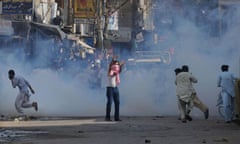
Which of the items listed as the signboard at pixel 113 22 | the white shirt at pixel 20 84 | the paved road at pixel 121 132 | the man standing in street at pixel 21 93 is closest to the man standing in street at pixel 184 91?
the paved road at pixel 121 132

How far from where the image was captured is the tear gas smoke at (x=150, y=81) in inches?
Answer: 711

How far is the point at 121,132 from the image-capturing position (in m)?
11.7

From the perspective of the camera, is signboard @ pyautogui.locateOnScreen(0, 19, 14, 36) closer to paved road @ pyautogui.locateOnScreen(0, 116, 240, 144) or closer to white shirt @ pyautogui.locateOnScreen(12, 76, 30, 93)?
white shirt @ pyautogui.locateOnScreen(12, 76, 30, 93)

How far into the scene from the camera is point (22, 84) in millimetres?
16172

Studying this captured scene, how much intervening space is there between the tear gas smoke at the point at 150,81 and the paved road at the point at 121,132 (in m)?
3.55

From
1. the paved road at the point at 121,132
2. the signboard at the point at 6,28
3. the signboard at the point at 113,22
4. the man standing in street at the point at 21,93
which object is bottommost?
the paved road at the point at 121,132

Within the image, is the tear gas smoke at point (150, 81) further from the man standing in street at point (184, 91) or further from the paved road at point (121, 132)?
the paved road at point (121, 132)

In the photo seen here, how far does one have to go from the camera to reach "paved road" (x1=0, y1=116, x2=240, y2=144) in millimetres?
10125

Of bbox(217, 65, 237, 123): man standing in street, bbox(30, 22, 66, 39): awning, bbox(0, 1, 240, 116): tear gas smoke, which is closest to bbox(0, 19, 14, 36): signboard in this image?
bbox(30, 22, 66, 39): awning

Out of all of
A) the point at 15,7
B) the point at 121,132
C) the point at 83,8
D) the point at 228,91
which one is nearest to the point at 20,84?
the point at 121,132

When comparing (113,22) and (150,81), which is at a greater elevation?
(113,22)

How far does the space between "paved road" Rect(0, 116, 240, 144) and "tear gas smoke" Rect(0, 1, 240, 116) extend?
3545mm

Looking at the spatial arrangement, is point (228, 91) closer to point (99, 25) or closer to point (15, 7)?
A: point (15, 7)

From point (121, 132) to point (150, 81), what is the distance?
7789 mm
